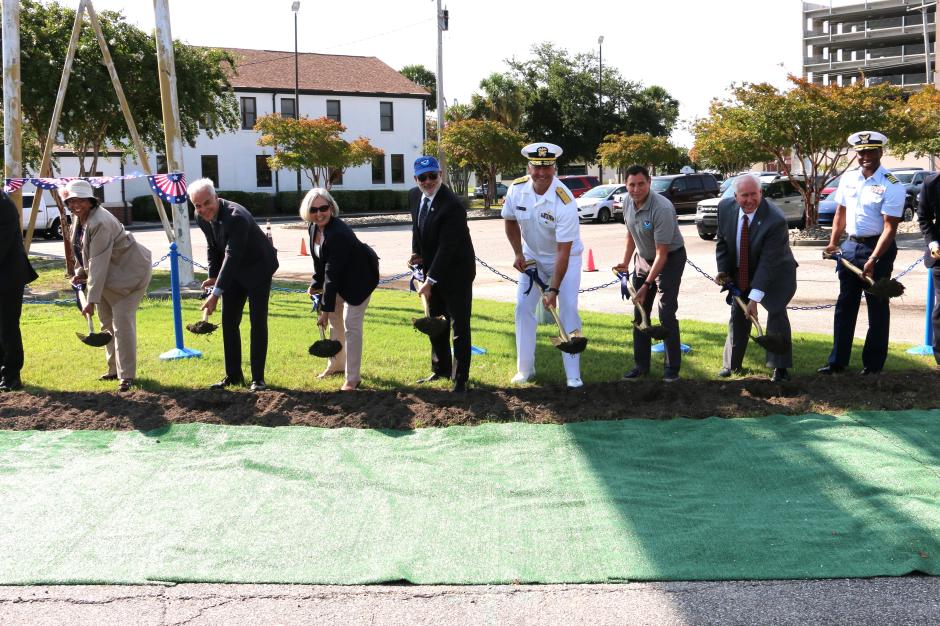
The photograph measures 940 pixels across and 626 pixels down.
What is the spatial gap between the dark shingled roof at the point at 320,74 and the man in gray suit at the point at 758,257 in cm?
4617

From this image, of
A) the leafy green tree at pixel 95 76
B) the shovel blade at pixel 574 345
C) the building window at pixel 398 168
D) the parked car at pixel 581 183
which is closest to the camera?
the shovel blade at pixel 574 345

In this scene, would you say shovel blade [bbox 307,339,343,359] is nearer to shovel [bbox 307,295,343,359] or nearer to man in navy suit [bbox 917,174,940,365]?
shovel [bbox 307,295,343,359]

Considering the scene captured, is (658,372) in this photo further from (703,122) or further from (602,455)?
(703,122)

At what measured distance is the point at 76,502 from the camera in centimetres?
505

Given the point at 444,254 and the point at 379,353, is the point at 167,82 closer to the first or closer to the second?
the point at 379,353

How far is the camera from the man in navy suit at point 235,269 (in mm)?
7062

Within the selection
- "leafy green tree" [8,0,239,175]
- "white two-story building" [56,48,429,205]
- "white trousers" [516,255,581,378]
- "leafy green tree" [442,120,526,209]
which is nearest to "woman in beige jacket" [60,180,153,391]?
"white trousers" [516,255,581,378]

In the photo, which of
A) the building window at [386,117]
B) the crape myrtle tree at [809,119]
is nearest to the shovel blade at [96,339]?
the crape myrtle tree at [809,119]

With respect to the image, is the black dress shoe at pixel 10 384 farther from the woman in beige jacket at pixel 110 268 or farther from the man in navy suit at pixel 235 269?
the man in navy suit at pixel 235 269

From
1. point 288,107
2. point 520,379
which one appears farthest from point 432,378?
point 288,107

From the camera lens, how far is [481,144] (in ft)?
136

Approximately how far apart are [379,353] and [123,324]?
2.41 meters

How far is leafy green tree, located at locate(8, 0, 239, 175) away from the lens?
21.5 meters

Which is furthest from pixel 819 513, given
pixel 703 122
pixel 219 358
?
pixel 703 122
